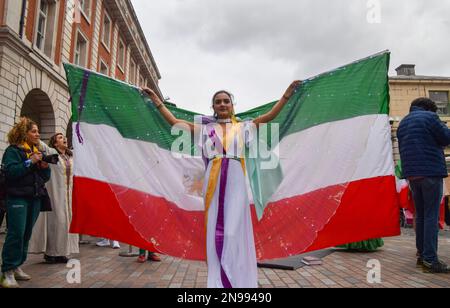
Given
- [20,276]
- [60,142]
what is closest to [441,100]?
[60,142]

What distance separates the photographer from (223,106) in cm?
314

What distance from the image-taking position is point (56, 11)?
15.9 metres

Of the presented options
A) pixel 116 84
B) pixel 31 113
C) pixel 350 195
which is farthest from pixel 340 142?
pixel 31 113

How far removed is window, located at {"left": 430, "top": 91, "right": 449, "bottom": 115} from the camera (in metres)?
30.2

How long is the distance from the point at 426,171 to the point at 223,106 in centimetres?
299

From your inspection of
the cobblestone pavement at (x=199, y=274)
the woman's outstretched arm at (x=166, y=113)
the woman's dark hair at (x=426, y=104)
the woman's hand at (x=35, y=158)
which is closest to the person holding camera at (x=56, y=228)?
the cobblestone pavement at (x=199, y=274)

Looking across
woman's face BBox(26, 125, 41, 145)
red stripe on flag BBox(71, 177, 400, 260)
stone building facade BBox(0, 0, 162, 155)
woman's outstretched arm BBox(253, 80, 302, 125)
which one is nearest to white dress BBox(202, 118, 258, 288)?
woman's outstretched arm BBox(253, 80, 302, 125)

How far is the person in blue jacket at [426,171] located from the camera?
430cm

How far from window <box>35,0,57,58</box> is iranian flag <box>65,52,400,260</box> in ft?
46.6

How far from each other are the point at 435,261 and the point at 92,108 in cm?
454

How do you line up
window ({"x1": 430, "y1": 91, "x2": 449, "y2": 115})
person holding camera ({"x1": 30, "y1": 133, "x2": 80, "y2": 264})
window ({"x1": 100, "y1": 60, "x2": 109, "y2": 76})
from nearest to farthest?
person holding camera ({"x1": 30, "y1": 133, "x2": 80, "y2": 264}) → window ({"x1": 100, "y1": 60, "x2": 109, "y2": 76}) → window ({"x1": 430, "y1": 91, "x2": 449, "y2": 115})

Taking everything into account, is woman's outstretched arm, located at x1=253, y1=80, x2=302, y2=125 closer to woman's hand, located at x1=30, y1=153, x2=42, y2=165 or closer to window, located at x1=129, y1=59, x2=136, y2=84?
woman's hand, located at x1=30, y1=153, x2=42, y2=165

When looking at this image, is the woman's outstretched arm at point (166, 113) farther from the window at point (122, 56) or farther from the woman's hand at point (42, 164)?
the window at point (122, 56)

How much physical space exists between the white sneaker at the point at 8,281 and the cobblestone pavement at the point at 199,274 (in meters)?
0.10
